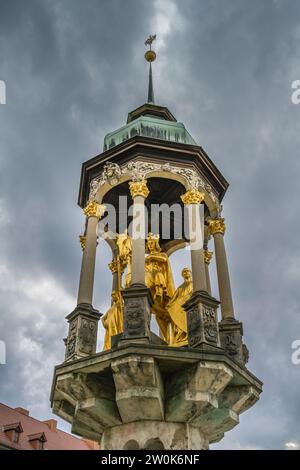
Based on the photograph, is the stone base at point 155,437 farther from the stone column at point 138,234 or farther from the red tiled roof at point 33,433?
the red tiled roof at point 33,433

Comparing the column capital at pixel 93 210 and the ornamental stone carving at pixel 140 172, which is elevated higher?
the ornamental stone carving at pixel 140 172

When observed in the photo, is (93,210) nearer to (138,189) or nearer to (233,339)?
(138,189)

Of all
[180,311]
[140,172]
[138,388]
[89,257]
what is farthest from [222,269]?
[138,388]

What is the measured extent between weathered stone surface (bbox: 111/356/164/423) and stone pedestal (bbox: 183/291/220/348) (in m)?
0.94

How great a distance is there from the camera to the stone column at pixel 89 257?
31.2 feet

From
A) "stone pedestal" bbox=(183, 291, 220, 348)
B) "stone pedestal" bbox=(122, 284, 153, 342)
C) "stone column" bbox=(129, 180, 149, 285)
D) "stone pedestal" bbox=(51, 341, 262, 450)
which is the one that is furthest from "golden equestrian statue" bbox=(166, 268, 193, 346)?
"stone pedestal" bbox=(51, 341, 262, 450)

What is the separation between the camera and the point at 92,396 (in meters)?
8.12

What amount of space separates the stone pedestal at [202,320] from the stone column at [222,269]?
1236 mm

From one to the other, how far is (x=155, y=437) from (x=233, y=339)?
8.28 feet

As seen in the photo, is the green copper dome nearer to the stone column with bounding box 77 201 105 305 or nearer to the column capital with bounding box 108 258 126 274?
the stone column with bounding box 77 201 105 305

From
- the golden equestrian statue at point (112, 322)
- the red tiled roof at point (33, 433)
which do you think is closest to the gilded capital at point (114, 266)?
the golden equestrian statue at point (112, 322)
